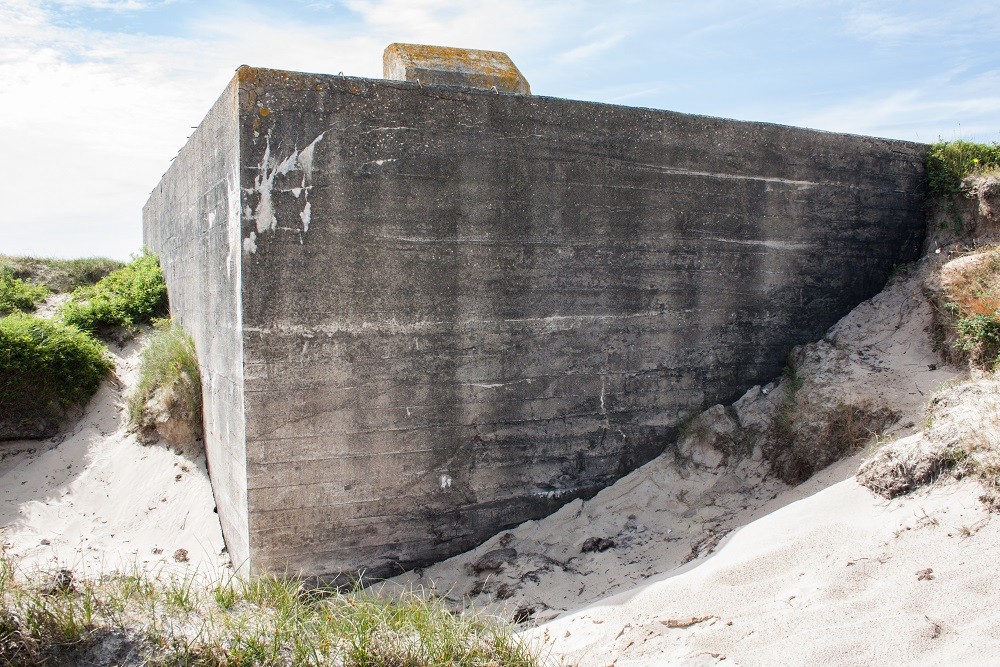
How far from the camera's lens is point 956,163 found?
24.8 feet

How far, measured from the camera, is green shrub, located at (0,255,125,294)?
38.8 feet

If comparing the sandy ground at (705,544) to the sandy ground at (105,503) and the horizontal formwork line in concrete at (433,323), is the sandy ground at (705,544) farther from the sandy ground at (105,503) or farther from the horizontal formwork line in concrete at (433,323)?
the horizontal formwork line in concrete at (433,323)

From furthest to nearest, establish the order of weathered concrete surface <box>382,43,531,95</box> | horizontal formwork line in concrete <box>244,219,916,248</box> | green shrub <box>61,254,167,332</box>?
1. green shrub <box>61,254,167,332</box>
2. weathered concrete surface <box>382,43,531,95</box>
3. horizontal formwork line in concrete <box>244,219,916,248</box>

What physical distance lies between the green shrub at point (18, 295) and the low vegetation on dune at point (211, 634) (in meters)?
7.61

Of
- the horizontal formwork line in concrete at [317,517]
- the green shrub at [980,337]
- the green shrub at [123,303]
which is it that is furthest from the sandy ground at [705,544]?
the green shrub at [123,303]

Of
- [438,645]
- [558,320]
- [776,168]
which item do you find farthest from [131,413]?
[776,168]

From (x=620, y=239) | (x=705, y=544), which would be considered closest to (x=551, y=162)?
(x=620, y=239)

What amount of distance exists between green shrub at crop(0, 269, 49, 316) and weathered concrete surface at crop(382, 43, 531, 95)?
6944mm

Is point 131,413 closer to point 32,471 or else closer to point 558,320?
point 32,471

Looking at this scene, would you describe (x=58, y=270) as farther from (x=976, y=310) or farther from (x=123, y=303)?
(x=976, y=310)

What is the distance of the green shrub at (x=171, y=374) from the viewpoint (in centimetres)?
741

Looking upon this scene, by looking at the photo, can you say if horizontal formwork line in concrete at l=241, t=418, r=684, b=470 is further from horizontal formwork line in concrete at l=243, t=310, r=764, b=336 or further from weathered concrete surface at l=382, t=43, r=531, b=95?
weathered concrete surface at l=382, t=43, r=531, b=95

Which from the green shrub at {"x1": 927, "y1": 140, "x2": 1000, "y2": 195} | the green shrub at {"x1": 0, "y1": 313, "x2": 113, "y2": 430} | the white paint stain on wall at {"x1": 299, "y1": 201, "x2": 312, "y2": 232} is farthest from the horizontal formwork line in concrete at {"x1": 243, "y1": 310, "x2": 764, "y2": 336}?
the green shrub at {"x1": 0, "y1": 313, "x2": 113, "y2": 430}

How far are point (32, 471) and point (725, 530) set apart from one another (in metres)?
6.91
